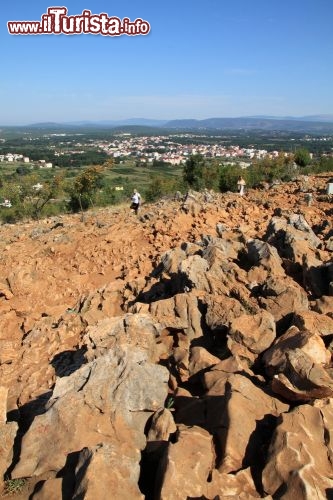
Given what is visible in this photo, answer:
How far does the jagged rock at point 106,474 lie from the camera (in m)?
4.69

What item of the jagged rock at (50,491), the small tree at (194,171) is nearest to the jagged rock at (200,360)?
the jagged rock at (50,491)

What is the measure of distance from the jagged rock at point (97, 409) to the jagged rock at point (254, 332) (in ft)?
4.95

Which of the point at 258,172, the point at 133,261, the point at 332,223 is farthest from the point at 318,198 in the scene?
the point at 258,172

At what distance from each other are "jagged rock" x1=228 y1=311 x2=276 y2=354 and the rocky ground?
0.02 m

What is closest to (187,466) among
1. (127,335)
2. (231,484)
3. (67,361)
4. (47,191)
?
(231,484)

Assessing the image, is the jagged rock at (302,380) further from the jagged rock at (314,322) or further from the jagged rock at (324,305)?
the jagged rock at (324,305)

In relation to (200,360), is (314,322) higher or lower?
higher

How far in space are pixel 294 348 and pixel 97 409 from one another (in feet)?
9.83

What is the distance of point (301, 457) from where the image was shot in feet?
16.1

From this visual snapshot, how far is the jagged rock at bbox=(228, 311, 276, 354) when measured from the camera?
733 centimetres

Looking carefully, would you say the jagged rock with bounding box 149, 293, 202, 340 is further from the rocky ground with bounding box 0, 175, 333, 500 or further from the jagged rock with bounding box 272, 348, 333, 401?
the jagged rock with bounding box 272, 348, 333, 401

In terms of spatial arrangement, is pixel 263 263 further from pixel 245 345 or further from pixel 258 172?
pixel 258 172

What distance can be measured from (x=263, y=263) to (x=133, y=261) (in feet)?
17.3

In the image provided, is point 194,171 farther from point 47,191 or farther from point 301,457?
point 301,457
